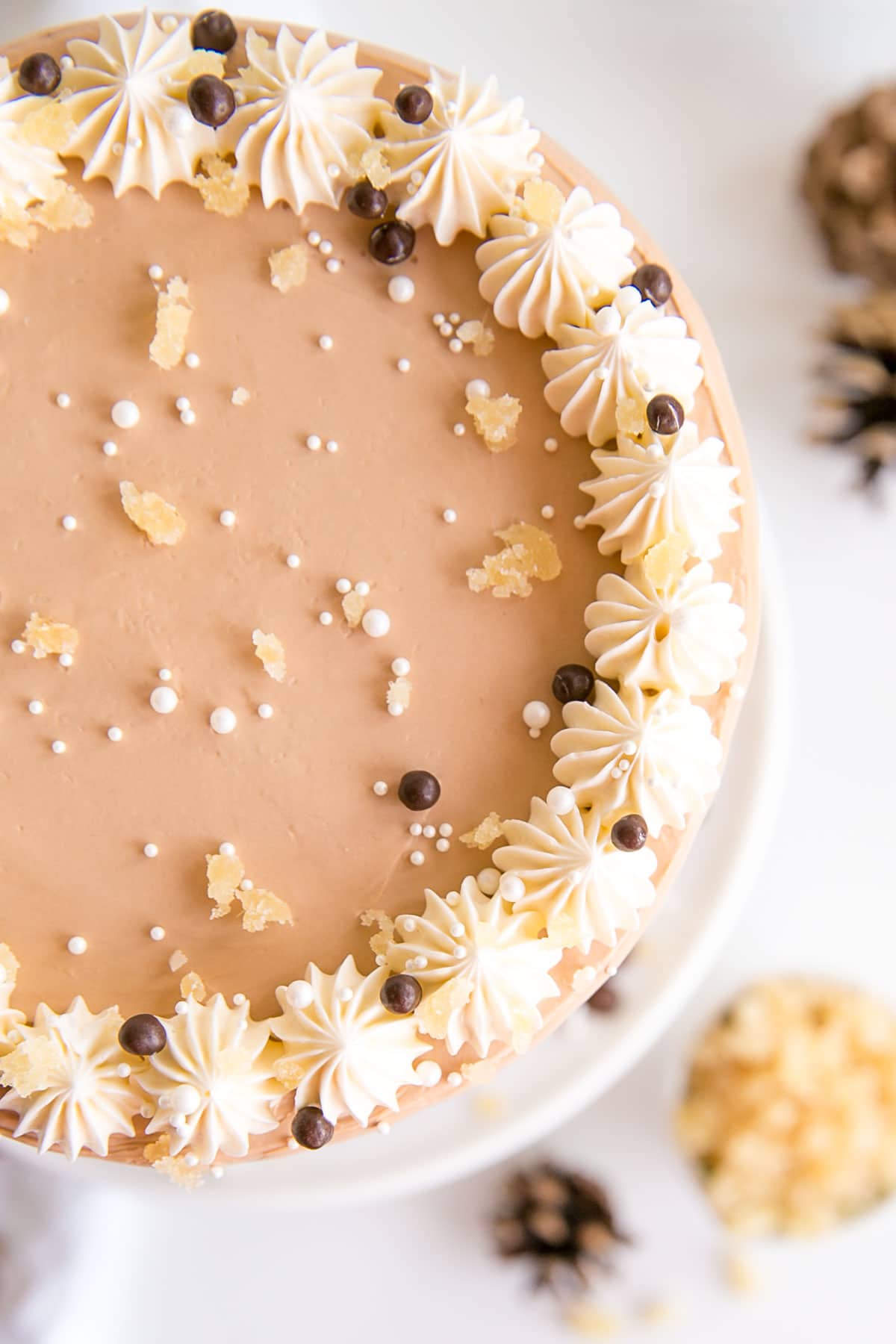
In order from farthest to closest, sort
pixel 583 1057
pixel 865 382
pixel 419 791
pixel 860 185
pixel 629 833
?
pixel 865 382, pixel 860 185, pixel 583 1057, pixel 419 791, pixel 629 833

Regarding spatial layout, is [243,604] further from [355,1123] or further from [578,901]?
[355,1123]

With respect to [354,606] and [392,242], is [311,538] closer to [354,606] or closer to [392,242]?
[354,606]

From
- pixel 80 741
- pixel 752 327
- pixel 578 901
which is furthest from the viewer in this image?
pixel 752 327

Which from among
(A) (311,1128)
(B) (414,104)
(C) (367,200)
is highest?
(B) (414,104)

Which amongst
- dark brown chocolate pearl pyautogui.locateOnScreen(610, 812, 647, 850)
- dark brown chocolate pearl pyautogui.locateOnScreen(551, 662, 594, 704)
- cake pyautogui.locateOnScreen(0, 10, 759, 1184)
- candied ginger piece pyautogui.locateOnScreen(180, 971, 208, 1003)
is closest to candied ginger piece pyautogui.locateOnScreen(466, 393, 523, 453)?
→ cake pyautogui.locateOnScreen(0, 10, 759, 1184)

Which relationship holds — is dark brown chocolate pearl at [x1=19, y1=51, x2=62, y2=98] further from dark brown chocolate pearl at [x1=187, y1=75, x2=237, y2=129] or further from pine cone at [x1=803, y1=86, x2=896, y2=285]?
pine cone at [x1=803, y1=86, x2=896, y2=285]

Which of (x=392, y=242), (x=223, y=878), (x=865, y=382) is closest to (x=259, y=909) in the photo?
(x=223, y=878)

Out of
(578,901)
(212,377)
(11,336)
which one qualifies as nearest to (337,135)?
(212,377)
